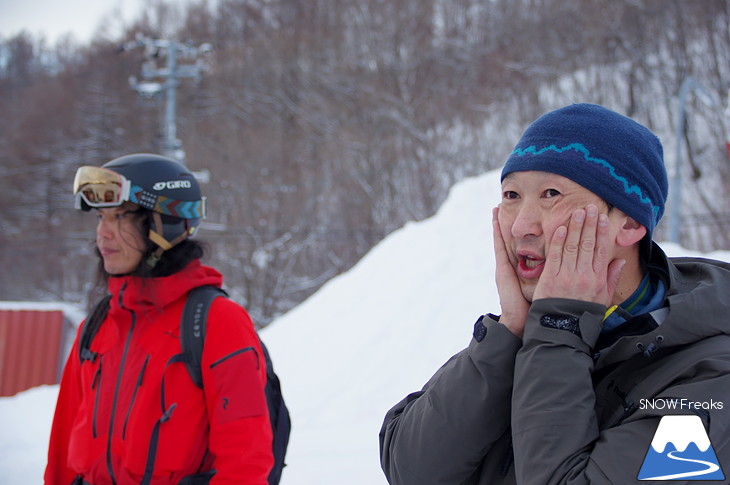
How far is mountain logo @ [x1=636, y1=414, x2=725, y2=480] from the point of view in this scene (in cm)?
123

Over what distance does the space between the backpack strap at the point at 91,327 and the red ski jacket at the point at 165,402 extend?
0.04 meters

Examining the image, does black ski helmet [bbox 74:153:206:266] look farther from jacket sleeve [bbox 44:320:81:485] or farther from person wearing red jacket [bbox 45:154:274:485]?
jacket sleeve [bbox 44:320:81:485]

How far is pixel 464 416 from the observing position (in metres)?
1.50

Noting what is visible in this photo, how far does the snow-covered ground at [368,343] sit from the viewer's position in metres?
6.01

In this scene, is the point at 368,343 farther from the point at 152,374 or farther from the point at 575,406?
the point at 575,406

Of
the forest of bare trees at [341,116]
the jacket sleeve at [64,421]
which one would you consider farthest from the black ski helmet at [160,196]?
the forest of bare trees at [341,116]

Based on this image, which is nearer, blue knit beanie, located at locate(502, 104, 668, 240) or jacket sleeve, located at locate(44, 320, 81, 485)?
blue knit beanie, located at locate(502, 104, 668, 240)

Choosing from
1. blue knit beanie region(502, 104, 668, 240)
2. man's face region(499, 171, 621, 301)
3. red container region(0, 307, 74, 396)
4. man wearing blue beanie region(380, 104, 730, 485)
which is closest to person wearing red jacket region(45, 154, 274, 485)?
man wearing blue beanie region(380, 104, 730, 485)

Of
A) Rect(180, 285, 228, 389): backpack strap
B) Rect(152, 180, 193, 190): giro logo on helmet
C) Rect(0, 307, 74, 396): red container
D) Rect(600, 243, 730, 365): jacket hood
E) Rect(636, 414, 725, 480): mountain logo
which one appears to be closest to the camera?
Rect(636, 414, 725, 480): mountain logo

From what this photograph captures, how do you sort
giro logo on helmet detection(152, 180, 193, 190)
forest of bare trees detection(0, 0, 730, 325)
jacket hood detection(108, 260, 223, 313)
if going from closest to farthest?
1. jacket hood detection(108, 260, 223, 313)
2. giro logo on helmet detection(152, 180, 193, 190)
3. forest of bare trees detection(0, 0, 730, 325)

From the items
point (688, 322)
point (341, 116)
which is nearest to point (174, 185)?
point (688, 322)

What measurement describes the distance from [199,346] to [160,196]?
767mm

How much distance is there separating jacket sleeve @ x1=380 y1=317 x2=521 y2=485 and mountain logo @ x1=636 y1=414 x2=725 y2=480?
1.13ft

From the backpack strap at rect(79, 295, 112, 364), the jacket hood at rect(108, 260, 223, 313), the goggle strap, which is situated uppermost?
the goggle strap
